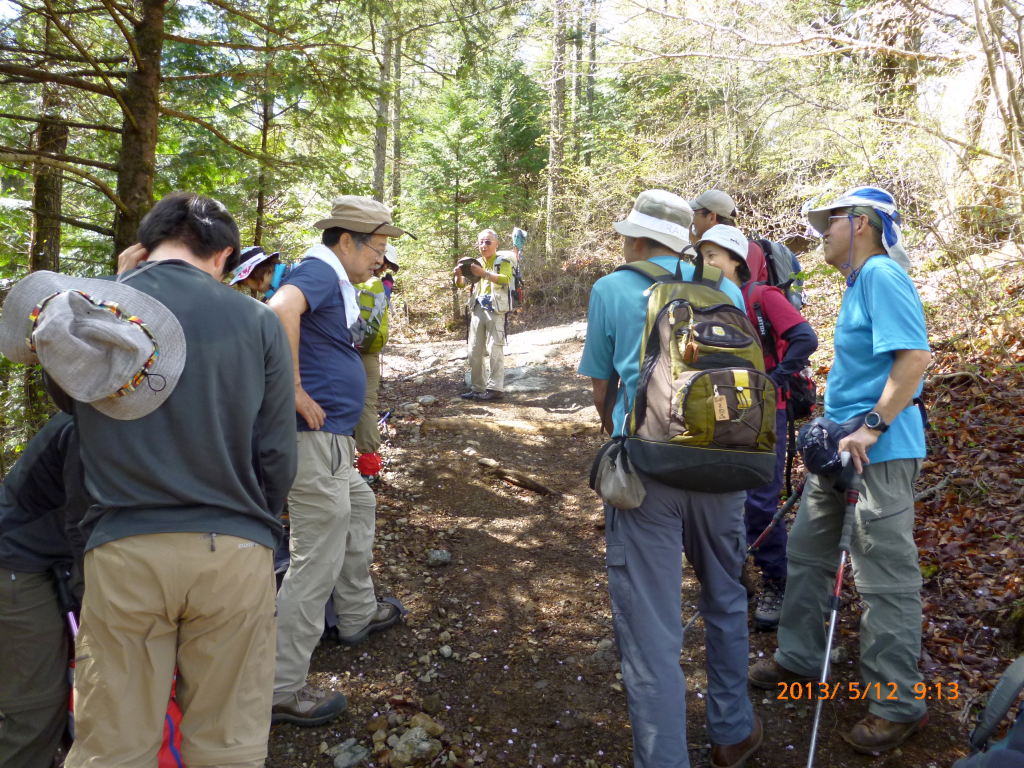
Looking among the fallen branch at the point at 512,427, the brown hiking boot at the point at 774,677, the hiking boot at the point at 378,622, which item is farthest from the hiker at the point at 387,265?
the brown hiking boot at the point at 774,677

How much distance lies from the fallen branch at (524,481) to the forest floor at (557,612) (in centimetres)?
6

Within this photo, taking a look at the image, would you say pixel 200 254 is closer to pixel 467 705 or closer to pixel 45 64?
pixel 467 705

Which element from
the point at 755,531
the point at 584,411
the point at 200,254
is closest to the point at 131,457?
the point at 200,254

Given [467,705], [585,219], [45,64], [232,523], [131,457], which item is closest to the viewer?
[131,457]

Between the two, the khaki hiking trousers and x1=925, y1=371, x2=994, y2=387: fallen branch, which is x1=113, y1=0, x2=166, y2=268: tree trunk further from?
x1=925, y1=371, x2=994, y2=387: fallen branch

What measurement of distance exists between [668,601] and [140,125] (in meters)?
4.71

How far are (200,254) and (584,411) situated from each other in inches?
272

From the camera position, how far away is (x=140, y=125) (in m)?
4.72

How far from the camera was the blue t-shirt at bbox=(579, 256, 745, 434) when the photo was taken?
2580mm

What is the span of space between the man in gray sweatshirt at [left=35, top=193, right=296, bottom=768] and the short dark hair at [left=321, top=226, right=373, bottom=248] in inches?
47.0

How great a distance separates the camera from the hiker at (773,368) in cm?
379

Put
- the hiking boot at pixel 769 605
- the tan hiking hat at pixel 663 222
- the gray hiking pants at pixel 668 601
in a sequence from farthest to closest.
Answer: the hiking boot at pixel 769 605 → the tan hiking hat at pixel 663 222 → the gray hiking pants at pixel 668 601

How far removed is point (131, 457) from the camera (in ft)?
6.02

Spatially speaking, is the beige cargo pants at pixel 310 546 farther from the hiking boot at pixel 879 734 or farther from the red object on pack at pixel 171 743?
the hiking boot at pixel 879 734
